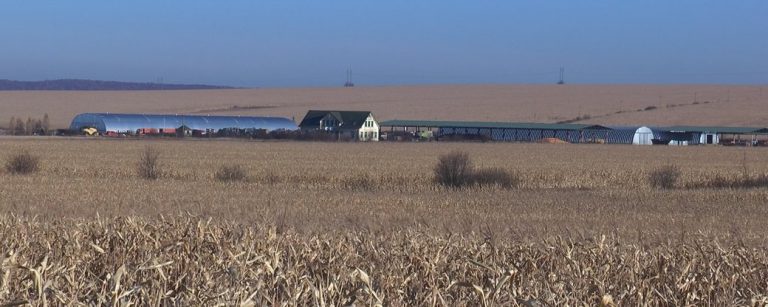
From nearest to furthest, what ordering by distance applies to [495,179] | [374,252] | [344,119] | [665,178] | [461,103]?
[374,252], [495,179], [665,178], [344,119], [461,103]

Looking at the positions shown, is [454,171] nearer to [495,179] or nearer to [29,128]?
[495,179]

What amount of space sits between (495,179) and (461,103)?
119158 millimetres

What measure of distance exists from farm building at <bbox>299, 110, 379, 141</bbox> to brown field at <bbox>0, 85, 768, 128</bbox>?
22833 mm

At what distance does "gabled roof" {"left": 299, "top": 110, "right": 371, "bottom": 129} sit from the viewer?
110988 millimetres

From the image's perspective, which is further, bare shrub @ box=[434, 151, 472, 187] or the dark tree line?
the dark tree line

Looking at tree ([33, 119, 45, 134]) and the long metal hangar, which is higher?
the long metal hangar

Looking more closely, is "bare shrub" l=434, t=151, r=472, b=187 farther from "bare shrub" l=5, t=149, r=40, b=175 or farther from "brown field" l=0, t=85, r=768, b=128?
"brown field" l=0, t=85, r=768, b=128

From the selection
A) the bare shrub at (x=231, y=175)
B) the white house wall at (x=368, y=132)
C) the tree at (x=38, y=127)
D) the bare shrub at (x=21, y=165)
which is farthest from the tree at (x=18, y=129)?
the bare shrub at (x=231, y=175)

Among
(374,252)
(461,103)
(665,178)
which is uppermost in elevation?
(461,103)

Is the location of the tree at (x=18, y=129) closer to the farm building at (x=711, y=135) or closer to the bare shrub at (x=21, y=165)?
the farm building at (x=711, y=135)

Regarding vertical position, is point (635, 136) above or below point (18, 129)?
above

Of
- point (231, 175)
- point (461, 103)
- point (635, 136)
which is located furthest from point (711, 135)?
point (231, 175)

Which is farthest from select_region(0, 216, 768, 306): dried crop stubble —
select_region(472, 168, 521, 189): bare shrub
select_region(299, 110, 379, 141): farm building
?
select_region(299, 110, 379, 141): farm building

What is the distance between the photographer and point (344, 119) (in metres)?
113
